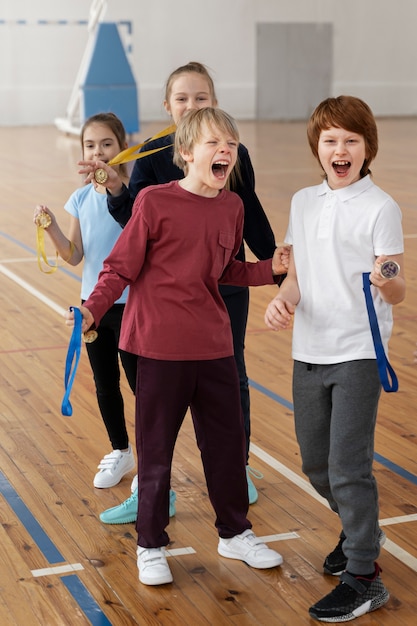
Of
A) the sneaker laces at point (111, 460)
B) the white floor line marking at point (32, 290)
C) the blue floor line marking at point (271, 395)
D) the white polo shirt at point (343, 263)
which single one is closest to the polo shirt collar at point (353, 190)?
the white polo shirt at point (343, 263)

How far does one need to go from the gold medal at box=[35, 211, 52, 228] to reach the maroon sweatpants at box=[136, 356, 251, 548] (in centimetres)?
59

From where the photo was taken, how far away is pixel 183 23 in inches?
719

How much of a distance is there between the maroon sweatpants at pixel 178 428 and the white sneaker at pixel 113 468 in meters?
0.65

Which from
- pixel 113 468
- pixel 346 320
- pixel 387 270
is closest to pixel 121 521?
pixel 113 468

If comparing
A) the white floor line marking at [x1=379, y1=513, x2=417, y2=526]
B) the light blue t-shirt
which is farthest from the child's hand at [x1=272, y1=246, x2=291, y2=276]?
the white floor line marking at [x1=379, y1=513, x2=417, y2=526]

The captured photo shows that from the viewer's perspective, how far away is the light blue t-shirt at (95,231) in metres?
3.27

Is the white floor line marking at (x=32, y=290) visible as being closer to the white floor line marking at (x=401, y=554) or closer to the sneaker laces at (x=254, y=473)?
the sneaker laces at (x=254, y=473)

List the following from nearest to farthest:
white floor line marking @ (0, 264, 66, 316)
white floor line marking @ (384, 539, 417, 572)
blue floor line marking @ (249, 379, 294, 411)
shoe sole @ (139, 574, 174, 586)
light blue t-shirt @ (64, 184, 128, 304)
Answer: shoe sole @ (139, 574, 174, 586)
white floor line marking @ (384, 539, 417, 572)
light blue t-shirt @ (64, 184, 128, 304)
blue floor line marking @ (249, 379, 294, 411)
white floor line marking @ (0, 264, 66, 316)

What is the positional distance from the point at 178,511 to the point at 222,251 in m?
0.98

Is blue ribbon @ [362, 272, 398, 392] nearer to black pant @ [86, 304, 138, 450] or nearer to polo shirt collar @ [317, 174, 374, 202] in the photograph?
polo shirt collar @ [317, 174, 374, 202]

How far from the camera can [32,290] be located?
21.0 ft

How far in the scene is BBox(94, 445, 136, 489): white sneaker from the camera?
3.39m

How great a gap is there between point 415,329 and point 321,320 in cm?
301

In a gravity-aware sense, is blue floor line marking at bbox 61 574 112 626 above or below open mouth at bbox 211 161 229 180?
below
